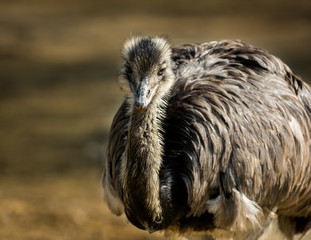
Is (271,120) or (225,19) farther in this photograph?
(225,19)

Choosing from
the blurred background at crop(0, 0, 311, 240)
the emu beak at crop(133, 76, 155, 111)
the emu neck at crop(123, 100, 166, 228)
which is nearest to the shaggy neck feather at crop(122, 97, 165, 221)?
the emu neck at crop(123, 100, 166, 228)

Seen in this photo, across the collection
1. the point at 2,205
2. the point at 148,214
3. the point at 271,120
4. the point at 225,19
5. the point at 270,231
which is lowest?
the point at 225,19

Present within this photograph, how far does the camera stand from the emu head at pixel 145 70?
9.91 ft

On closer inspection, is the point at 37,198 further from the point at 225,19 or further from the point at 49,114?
the point at 225,19

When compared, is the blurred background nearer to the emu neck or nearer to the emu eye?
the emu neck

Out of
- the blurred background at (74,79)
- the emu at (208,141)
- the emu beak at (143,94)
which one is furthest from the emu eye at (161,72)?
the blurred background at (74,79)

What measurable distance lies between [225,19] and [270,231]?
7.48 meters

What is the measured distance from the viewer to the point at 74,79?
889 cm

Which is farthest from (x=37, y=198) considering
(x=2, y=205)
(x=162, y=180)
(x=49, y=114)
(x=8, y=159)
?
(x=162, y=180)

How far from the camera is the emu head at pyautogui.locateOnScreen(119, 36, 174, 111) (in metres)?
3.02

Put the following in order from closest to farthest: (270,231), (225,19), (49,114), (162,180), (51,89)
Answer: (162,180) → (270,231) → (49,114) → (51,89) → (225,19)

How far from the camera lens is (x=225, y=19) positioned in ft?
36.2

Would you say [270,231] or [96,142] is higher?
[270,231]

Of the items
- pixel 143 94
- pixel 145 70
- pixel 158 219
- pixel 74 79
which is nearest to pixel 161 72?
pixel 145 70
